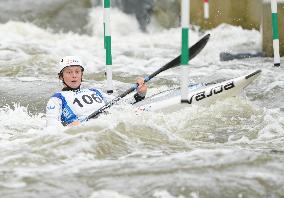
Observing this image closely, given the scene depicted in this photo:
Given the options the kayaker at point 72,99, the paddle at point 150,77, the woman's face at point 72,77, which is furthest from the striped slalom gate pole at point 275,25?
the woman's face at point 72,77

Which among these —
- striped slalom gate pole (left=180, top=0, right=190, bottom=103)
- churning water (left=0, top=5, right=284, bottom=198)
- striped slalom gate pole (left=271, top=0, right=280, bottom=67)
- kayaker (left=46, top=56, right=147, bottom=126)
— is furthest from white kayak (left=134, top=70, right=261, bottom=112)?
striped slalom gate pole (left=271, top=0, right=280, bottom=67)

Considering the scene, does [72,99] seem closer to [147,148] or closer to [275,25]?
[147,148]

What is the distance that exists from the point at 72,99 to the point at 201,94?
48.9 inches

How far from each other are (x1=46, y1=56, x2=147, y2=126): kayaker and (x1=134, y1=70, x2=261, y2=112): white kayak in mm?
202

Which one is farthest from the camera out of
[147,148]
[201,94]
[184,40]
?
[201,94]

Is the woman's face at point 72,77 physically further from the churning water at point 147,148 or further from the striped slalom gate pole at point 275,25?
the striped slalom gate pole at point 275,25

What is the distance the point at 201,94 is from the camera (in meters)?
6.52

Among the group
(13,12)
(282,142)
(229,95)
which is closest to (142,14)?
(13,12)

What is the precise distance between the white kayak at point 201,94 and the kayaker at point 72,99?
0.20 m

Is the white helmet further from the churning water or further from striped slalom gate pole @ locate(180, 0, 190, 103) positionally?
striped slalom gate pole @ locate(180, 0, 190, 103)

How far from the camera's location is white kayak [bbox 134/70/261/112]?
637cm

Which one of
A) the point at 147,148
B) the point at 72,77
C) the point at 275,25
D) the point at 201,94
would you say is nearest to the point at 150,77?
the point at 201,94

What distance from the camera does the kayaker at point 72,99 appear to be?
6.16m

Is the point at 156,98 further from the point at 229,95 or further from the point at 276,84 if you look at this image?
the point at 276,84
